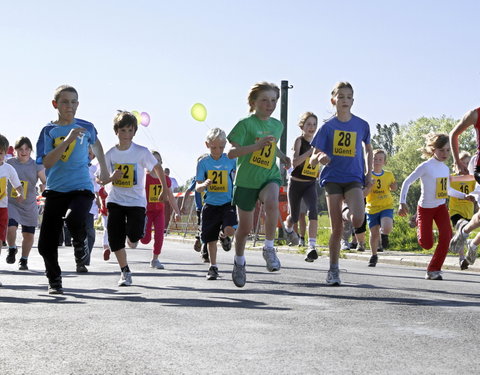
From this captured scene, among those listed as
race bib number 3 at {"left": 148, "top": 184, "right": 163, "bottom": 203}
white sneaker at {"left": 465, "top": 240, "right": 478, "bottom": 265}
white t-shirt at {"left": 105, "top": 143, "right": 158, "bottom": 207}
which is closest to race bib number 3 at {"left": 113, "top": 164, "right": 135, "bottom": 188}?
white t-shirt at {"left": 105, "top": 143, "right": 158, "bottom": 207}

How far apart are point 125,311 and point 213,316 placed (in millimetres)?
783

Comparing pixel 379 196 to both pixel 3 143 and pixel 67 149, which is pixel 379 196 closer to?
pixel 3 143

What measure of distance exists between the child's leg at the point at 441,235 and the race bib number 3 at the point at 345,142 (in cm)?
185

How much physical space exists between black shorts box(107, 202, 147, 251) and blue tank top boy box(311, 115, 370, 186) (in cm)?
197

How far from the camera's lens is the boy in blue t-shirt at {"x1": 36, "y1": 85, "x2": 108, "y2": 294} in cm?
839

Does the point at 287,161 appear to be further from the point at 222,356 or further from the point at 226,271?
the point at 222,356

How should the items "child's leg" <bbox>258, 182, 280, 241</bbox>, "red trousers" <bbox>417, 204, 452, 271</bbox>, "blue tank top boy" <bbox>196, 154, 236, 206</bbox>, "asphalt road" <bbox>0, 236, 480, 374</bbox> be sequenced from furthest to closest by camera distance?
"blue tank top boy" <bbox>196, 154, 236, 206</bbox> → "red trousers" <bbox>417, 204, 452, 271</bbox> → "child's leg" <bbox>258, 182, 280, 241</bbox> → "asphalt road" <bbox>0, 236, 480, 374</bbox>

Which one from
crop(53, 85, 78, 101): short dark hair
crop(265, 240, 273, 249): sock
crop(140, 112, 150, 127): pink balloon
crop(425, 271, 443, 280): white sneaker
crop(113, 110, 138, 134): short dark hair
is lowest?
crop(425, 271, 443, 280): white sneaker

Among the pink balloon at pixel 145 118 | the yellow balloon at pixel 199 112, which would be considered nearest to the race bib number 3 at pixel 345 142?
the yellow balloon at pixel 199 112

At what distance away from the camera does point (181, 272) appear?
11688 millimetres

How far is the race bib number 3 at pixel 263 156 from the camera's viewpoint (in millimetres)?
8422

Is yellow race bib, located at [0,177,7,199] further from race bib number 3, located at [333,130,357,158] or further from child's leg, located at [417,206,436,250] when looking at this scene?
child's leg, located at [417,206,436,250]

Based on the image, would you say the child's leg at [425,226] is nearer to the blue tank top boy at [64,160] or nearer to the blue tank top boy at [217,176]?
the blue tank top boy at [217,176]

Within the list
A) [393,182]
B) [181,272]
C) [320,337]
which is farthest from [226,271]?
[320,337]
